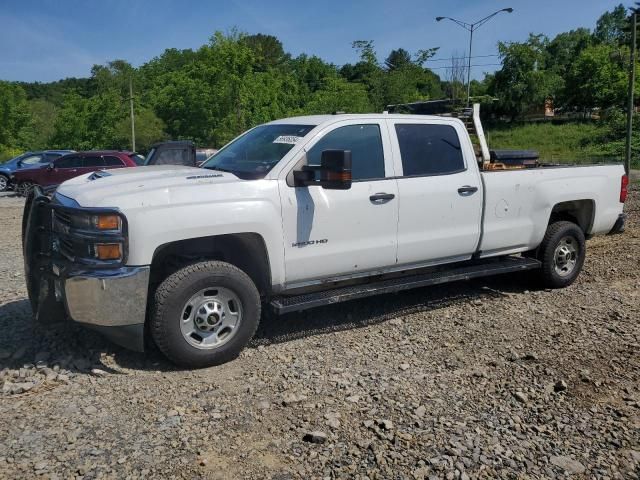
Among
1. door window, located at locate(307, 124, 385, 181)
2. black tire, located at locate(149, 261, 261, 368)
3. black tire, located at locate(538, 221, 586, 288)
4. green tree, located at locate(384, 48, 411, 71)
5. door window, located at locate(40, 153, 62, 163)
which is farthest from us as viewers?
green tree, located at locate(384, 48, 411, 71)

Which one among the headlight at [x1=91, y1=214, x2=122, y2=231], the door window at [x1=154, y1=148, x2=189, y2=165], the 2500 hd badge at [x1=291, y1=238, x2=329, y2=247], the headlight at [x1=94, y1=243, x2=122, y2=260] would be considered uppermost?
the door window at [x1=154, y1=148, x2=189, y2=165]

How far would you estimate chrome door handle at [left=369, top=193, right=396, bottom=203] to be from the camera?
510cm

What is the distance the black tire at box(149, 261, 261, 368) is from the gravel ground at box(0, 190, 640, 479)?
0.15 m

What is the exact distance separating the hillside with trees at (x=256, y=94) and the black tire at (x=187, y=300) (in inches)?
529

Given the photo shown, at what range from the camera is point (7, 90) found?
53.0 metres

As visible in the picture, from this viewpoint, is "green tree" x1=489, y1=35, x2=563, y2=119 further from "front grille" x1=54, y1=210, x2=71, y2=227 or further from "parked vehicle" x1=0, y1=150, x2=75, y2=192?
"front grille" x1=54, y1=210, x2=71, y2=227

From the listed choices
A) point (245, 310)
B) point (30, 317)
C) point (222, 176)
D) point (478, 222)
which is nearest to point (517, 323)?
point (478, 222)

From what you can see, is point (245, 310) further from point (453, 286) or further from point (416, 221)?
point (453, 286)

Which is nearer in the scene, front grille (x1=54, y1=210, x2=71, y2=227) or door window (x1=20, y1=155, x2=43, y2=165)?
front grille (x1=54, y1=210, x2=71, y2=227)

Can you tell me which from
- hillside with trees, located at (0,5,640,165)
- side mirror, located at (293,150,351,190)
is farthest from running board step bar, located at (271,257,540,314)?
hillside with trees, located at (0,5,640,165)

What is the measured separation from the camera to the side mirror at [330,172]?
4.50 meters

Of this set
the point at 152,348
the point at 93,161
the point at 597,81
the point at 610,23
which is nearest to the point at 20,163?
the point at 93,161

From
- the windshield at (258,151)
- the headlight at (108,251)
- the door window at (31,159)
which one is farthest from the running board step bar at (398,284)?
the door window at (31,159)

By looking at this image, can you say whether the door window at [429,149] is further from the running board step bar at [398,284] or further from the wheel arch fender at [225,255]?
the wheel arch fender at [225,255]
